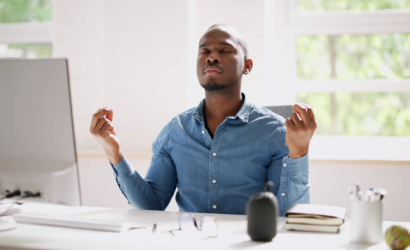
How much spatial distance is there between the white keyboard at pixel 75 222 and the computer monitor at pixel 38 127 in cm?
5

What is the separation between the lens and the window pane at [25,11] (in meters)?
2.86

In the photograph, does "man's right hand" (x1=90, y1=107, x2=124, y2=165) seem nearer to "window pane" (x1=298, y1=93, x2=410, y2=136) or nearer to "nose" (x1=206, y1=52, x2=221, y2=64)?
"nose" (x1=206, y1=52, x2=221, y2=64)

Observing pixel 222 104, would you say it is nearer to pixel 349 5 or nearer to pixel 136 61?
pixel 136 61

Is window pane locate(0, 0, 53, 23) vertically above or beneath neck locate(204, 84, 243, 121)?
above

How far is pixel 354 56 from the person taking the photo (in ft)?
7.98

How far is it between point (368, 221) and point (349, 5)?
74.5 inches

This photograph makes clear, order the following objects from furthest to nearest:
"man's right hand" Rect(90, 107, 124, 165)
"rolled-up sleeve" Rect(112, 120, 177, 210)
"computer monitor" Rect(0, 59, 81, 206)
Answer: "rolled-up sleeve" Rect(112, 120, 177, 210), "man's right hand" Rect(90, 107, 124, 165), "computer monitor" Rect(0, 59, 81, 206)

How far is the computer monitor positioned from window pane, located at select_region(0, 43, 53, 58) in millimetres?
2012

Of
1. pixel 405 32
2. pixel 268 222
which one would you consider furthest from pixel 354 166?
pixel 268 222

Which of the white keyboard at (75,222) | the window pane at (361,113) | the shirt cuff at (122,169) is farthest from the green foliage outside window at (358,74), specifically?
the white keyboard at (75,222)

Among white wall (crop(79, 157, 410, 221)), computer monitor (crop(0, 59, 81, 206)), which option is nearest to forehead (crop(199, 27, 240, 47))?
computer monitor (crop(0, 59, 81, 206))

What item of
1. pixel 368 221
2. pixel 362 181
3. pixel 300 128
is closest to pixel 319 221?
pixel 368 221

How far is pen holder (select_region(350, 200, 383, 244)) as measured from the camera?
87cm

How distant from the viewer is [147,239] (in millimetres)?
902
